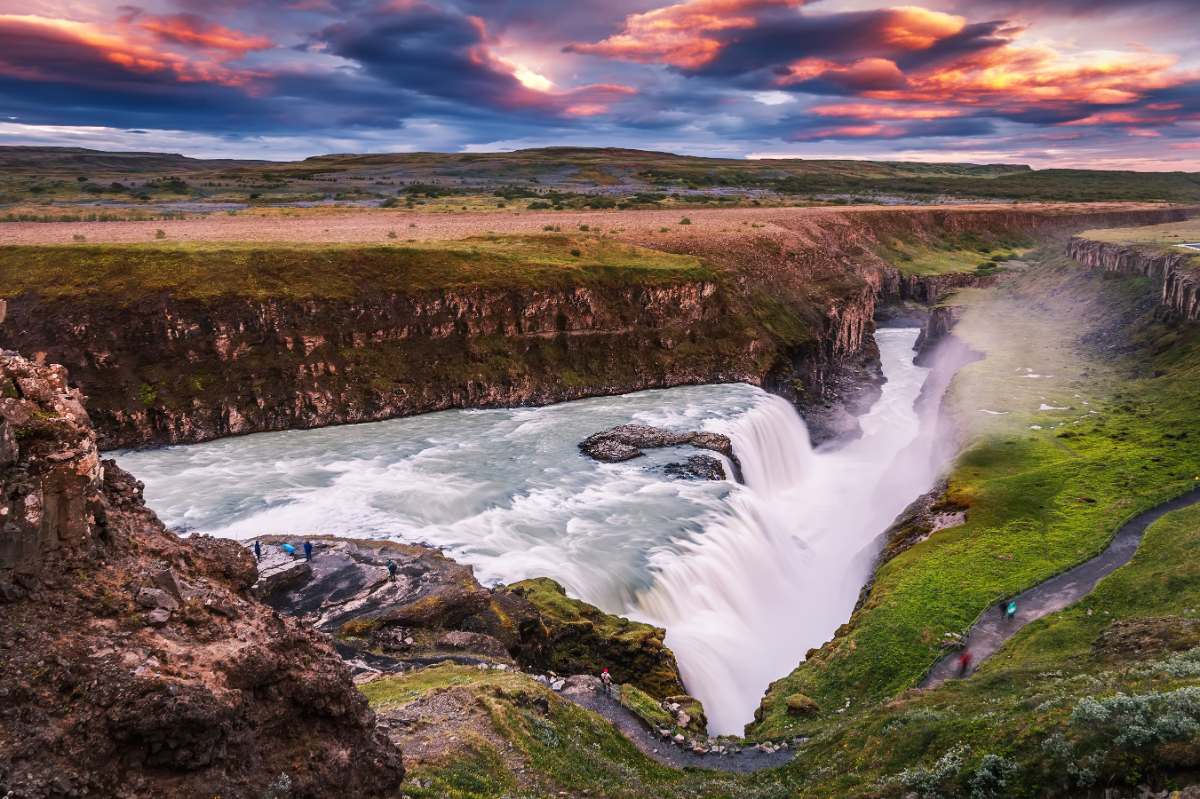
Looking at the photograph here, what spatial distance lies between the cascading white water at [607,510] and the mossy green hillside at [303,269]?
1370 centimetres

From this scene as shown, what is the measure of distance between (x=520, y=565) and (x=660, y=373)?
41.6m

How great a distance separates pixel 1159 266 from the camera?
9394 cm

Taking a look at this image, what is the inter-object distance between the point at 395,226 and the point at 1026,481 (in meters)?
83.5

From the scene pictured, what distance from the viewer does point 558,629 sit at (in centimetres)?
3139

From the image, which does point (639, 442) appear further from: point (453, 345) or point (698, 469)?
point (453, 345)

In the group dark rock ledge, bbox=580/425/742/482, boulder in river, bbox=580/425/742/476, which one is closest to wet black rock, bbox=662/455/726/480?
dark rock ledge, bbox=580/425/742/482

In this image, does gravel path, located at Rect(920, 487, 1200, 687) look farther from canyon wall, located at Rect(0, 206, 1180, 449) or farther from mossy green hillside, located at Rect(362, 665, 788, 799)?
canyon wall, located at Rect(0, 206, 1180, 449)

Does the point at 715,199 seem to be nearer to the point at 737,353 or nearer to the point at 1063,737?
the point at 737,353

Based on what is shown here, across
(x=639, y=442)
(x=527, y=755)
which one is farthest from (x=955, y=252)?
(x=527, y=755)

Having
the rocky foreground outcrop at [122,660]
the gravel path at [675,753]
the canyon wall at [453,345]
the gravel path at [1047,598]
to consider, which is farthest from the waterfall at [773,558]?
the rocky foreground outcrop at [122,660]

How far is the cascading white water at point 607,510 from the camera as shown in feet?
125

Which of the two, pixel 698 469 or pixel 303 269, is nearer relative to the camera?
pixel 698 469

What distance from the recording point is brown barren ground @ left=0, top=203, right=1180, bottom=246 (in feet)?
258

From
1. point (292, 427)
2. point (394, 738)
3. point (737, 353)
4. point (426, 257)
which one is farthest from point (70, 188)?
point (394, 738)
